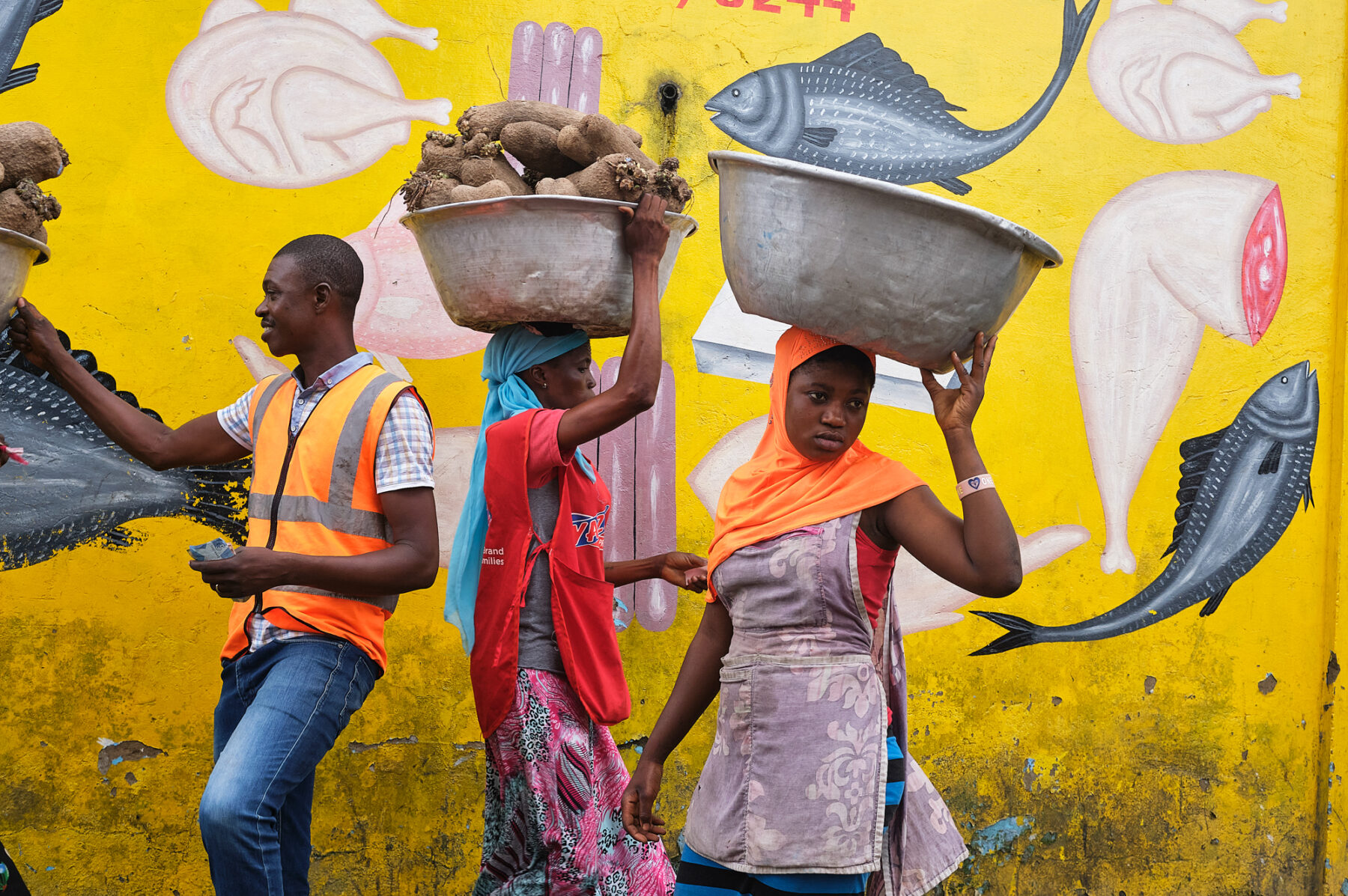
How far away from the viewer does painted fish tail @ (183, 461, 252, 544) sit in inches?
137

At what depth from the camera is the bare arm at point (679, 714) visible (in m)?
2.31

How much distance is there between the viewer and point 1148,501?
3.90 m

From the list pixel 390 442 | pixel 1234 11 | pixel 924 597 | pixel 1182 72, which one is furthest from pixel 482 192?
pixel 1234 11

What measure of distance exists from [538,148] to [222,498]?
5.75 ft

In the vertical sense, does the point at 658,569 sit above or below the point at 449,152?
below

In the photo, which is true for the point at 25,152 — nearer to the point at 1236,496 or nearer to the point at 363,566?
the point at 363,566

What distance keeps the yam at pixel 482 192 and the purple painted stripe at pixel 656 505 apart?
1387 millimetres

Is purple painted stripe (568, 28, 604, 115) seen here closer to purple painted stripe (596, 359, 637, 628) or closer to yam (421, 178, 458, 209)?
purple painted stripe (596, 359, 637, 628)

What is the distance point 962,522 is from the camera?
6.75ft

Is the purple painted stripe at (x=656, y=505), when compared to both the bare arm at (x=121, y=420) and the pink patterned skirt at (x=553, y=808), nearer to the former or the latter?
the pink patterned skirt at (x=553, y=808)

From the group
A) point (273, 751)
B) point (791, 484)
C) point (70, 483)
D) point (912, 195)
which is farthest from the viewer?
point (70, 483)

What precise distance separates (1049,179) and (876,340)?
7.48 ft

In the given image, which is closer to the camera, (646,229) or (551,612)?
(646,229)

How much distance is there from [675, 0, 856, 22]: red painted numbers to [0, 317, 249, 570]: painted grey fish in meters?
2.33
